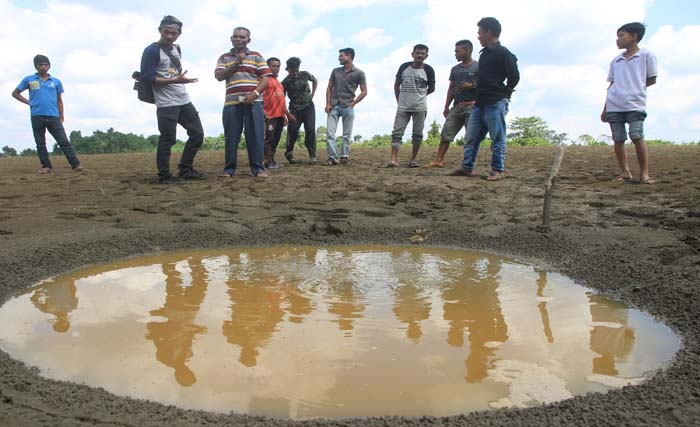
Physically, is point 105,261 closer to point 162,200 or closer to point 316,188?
point 162,200

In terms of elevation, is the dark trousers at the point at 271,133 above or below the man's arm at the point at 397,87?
below

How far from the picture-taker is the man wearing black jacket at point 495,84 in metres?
6.04

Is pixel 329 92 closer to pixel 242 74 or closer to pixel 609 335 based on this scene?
pixel 242 74

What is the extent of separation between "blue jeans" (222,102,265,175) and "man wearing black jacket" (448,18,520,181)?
270 cm

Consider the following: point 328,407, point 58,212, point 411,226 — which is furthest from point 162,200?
point 328,407

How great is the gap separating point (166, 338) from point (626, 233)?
3519 mm

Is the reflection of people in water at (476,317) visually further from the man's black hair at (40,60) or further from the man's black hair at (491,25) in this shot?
the man's black hair at (40,60)

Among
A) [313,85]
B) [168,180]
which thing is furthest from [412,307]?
[313,85]

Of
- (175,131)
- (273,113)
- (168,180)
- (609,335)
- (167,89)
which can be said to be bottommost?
(609,335)

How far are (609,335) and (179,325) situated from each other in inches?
85.9

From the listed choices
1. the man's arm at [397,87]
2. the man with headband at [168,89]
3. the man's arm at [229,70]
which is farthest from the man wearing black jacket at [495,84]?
the man with headband at [168,89]

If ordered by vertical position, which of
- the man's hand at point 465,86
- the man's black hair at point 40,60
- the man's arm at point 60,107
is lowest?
the man's arm at point 60,107

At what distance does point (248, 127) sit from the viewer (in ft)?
21.3

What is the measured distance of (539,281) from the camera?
11.4 feet
